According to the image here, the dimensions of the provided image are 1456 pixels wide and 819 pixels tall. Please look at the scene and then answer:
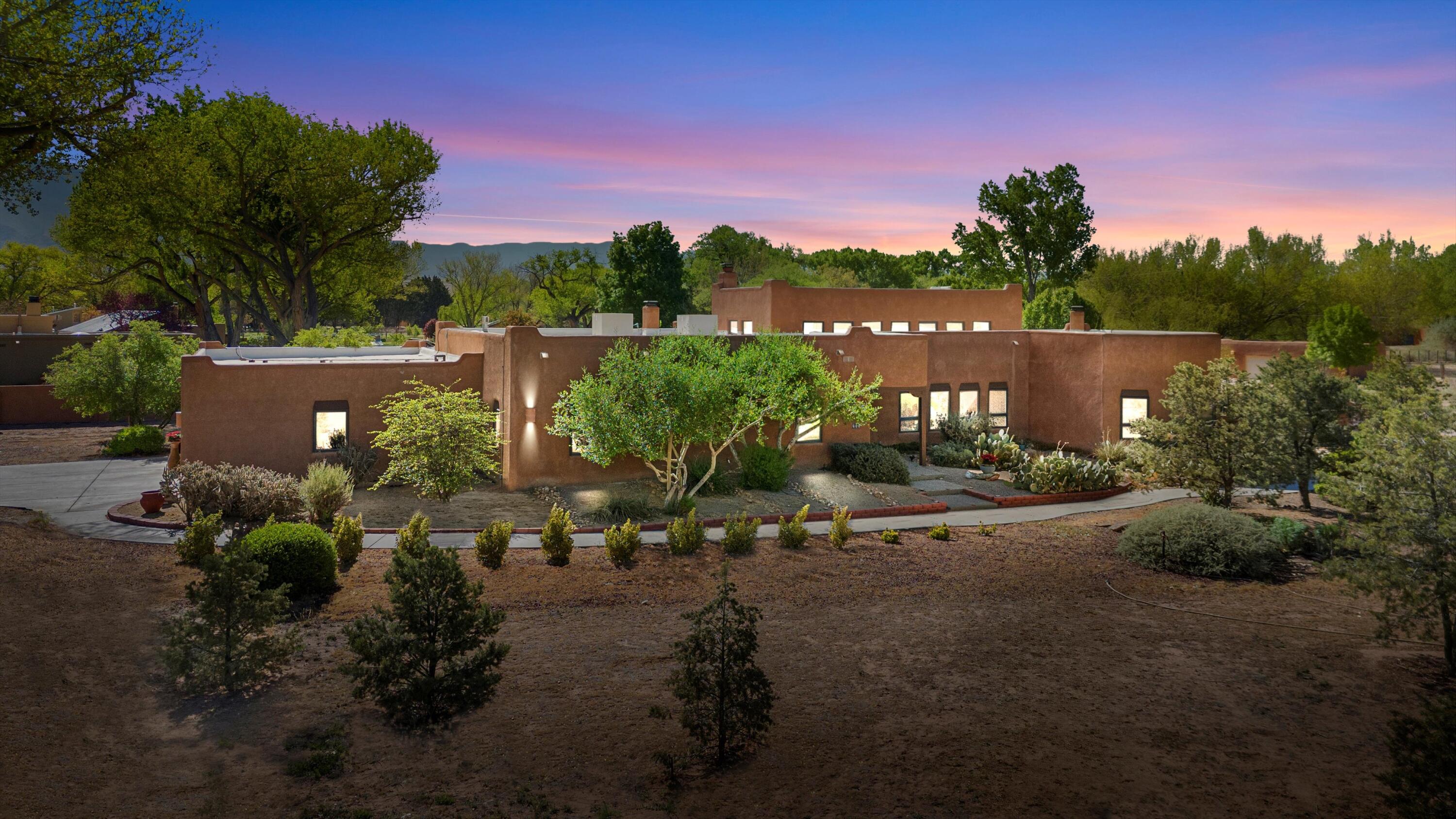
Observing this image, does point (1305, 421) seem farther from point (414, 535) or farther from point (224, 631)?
point (224, 631)

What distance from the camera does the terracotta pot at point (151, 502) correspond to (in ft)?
61.2

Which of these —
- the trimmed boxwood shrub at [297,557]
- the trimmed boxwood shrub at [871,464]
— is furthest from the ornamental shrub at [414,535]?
the trimmed boxwood shrub at [871,464]

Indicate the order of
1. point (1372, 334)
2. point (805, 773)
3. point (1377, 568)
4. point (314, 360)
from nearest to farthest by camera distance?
point (805, 773)
point (1377, 568)
point (314, 360)
point (1372, 334)

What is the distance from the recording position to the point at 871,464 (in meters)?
24.6

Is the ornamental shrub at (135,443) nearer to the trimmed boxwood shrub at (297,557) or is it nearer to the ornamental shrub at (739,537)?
the trimmed boxwood shrub at (297,557)

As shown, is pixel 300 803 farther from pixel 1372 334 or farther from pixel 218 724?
pixel 1372 334

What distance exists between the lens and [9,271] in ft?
236

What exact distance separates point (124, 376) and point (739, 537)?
2590 cm

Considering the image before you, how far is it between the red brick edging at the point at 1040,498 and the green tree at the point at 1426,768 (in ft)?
51.6

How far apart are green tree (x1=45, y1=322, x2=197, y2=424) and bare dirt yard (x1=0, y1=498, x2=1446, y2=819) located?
63.3 ft

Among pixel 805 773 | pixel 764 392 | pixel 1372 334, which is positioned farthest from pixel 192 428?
pixel 1372 334

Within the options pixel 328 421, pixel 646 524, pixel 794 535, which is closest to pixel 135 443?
pixel 328 421

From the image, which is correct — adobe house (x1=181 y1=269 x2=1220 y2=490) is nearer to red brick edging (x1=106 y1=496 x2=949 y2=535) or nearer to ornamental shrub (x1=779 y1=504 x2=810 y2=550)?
red brick edging (x1=106 y1=496 x2=949 y2=535)

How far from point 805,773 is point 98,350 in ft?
108
